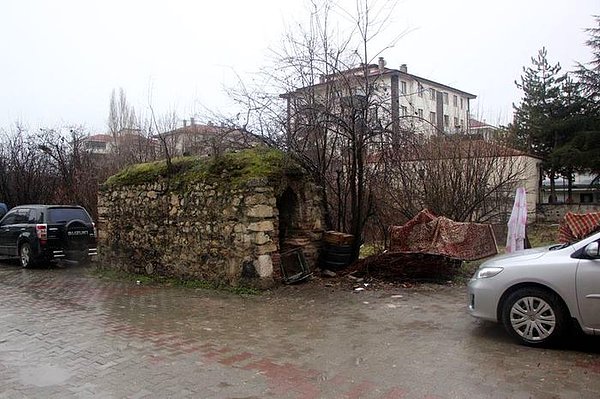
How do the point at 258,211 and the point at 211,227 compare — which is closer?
the point at 258,211

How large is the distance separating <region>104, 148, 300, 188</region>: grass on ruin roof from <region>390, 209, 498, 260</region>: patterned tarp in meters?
2.64

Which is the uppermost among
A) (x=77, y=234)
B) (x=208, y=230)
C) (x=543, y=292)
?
(x=208, y=230)

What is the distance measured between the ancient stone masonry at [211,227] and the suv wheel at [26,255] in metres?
2.65

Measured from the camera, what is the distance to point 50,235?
1428 cm

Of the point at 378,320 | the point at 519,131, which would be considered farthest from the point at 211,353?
the point at 519,131

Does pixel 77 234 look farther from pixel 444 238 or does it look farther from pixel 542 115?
pixel 542 115

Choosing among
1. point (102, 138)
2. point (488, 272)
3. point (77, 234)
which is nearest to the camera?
point (488, 272)

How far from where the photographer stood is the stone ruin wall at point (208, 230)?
9.62 metres

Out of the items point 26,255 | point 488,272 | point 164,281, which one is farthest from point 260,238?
point 26,255

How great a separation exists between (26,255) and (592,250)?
1439cm

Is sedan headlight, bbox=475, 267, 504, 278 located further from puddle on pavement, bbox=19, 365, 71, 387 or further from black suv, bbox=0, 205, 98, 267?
black suv, bbox=0, 205, 98, 267

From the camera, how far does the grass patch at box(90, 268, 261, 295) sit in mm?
9648

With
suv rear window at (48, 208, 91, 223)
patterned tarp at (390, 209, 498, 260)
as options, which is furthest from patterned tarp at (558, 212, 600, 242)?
suv rear window at (48, 208, 91, 223)

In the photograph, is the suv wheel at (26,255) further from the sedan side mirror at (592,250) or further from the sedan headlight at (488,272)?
the sedan side mirror at (592,250)
